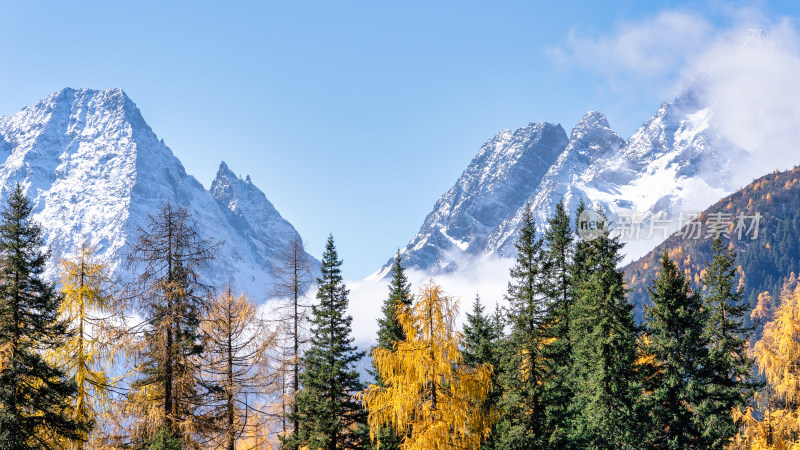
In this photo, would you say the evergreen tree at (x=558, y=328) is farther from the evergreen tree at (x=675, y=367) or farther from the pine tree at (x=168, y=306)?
the pine tree at (x=168, y=306)

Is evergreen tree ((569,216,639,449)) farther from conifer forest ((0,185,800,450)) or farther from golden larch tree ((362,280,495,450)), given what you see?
golden larch tree ((362,280,495,450))

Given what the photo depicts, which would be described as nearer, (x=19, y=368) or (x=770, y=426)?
(x=19, y=368)

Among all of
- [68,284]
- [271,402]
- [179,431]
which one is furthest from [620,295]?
[68,284]

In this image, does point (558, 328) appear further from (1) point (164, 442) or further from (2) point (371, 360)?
(1) point (164, 442)

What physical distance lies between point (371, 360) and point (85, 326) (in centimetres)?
1204

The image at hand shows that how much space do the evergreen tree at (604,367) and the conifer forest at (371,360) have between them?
106 mm

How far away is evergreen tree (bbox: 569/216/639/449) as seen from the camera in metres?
31.2

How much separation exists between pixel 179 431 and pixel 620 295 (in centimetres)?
2252

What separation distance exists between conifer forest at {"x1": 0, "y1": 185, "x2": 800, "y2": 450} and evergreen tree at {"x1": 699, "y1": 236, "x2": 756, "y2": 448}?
117mm

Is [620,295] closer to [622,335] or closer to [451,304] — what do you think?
[622,335]

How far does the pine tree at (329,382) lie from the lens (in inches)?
1271

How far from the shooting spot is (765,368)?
38.6 m

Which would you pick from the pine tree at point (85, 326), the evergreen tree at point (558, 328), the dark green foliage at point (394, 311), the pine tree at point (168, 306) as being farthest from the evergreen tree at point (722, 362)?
the pine tree at point (85, 326)

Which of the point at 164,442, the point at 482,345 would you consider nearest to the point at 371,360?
the point at 164,442
